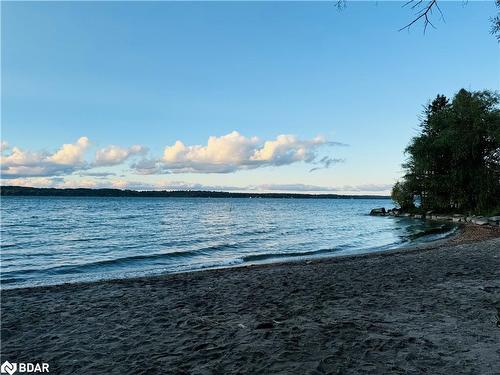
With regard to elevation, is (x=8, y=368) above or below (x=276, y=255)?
above

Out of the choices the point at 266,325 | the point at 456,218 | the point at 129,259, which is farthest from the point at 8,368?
the point at 456,218

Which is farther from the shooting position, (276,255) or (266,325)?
(276,255)

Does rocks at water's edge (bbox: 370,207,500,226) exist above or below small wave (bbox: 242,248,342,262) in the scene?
above

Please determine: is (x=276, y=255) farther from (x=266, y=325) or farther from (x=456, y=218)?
(x=456, y=218)

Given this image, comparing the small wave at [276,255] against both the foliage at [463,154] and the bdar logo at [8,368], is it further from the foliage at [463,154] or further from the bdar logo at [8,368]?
the foliage at [463,154]

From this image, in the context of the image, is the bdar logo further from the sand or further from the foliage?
the foliage

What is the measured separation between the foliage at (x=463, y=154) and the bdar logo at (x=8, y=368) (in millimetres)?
44570

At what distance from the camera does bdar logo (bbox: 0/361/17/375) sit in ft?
18.1

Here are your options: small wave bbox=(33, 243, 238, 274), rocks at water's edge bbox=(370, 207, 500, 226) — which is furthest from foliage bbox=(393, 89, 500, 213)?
small wave bbox=(33, 243, 238, 274)

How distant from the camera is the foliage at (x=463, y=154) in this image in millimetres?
42978

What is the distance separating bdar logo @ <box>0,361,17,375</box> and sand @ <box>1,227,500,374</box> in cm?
18

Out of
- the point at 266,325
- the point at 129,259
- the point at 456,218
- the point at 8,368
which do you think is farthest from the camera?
the point at 456,218

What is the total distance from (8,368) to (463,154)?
4704 centimetres

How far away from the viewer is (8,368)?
560cm
